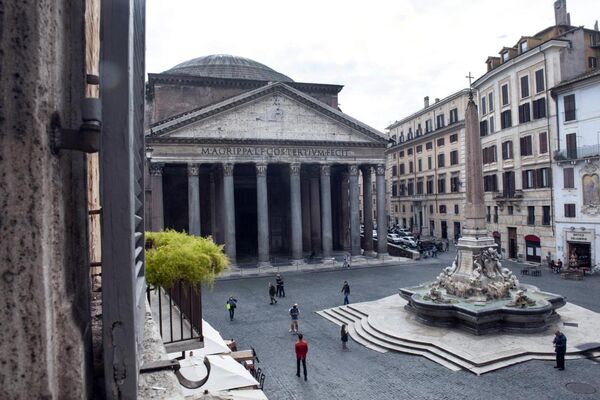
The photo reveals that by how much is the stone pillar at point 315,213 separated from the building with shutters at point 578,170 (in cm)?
1532

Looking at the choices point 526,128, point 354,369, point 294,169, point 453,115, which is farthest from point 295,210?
point 453,115

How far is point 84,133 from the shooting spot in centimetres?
123

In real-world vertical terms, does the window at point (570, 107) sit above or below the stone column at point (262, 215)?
above

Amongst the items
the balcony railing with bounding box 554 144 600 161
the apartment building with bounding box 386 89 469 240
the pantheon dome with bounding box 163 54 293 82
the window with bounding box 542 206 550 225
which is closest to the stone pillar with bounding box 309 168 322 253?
the pantheon dome with bounding box 163 54 293 82

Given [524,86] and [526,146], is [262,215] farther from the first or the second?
[524,86]

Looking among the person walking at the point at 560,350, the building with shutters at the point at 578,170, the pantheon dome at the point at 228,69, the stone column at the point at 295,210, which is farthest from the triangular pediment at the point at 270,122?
the person walking at the point at 560,350

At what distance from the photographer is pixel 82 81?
1.36 meters

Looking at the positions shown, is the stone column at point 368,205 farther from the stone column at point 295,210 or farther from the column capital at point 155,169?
the column capital at point 155,169

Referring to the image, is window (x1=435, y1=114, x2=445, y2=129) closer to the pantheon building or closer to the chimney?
the pantheon building

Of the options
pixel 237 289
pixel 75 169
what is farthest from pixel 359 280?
pixel 75 169

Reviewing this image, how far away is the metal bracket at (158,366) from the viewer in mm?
1989

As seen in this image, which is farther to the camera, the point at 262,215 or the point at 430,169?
the point at 430,169

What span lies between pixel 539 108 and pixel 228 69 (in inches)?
969

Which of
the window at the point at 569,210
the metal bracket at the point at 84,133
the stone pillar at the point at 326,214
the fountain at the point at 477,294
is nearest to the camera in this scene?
the metal bracket at the point at 84,133
